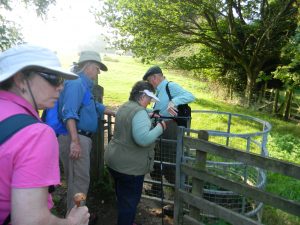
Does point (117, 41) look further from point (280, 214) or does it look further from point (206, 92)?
point (280, 214)

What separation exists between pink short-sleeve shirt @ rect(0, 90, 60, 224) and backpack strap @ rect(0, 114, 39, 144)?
0.02m

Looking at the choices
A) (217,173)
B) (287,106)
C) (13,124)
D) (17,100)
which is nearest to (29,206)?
(13,124)

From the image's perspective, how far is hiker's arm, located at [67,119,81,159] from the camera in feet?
11.9

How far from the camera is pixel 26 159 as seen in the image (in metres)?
1.35

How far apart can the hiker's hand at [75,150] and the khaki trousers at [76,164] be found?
12 cm

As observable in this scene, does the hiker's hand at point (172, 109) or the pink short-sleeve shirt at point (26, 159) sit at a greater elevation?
the pink short-sleeve shirt at point (26, 159)

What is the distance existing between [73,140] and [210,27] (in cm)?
1431

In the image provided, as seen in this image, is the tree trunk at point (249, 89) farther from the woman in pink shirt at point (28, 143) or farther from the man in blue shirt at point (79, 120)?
the woman in pink shirt at point (28, 143)

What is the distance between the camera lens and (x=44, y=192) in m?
1.41

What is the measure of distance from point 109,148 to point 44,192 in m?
2.45

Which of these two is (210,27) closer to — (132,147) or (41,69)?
(132,147)

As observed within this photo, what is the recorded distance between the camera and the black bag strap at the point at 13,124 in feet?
4.49

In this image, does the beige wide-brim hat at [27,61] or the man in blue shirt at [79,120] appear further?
the man in blue shirt at [79,120]

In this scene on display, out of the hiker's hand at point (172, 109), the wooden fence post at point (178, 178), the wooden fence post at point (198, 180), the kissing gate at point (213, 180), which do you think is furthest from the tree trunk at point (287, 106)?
the wooden fence post at point (198, 180)
